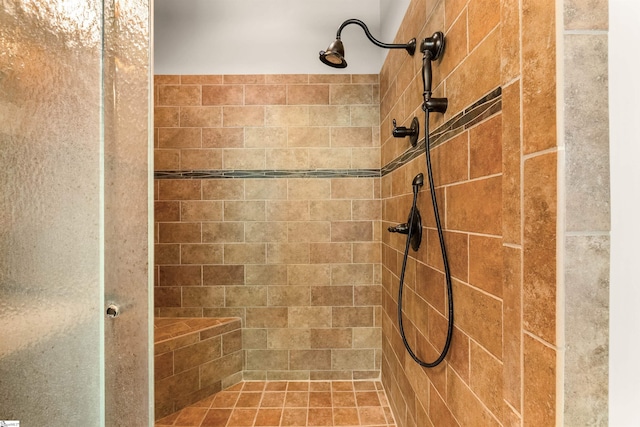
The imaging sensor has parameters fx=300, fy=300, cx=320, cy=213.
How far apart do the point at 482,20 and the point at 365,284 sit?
1.80m

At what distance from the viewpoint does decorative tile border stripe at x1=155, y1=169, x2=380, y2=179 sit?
2285 mm

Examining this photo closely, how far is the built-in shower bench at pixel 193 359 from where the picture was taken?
1.88m

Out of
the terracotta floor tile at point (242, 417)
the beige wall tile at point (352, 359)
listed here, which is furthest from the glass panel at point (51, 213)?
the beige wall tile at point (352, 359)

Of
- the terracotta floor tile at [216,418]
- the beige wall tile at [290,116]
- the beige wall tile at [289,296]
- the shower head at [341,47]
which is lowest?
the terracotta floor tile at [216,418]

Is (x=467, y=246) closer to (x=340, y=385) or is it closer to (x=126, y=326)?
(x=126, y=326)

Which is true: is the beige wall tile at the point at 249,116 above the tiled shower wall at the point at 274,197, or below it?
above

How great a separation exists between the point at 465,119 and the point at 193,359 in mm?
2114

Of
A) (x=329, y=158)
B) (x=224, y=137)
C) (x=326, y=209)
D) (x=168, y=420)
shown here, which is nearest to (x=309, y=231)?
(x=326, y=209)

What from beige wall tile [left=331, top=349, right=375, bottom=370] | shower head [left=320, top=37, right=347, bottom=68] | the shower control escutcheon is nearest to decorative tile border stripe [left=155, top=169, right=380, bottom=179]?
shower head [left=320, top=37, right=347, bottom=68]

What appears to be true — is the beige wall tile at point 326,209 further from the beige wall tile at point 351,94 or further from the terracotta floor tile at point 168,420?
the terracotta floor tile at point 168,420

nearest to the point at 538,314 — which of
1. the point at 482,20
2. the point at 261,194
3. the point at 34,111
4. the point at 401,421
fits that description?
the point at 482,20

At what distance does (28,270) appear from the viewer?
63cm

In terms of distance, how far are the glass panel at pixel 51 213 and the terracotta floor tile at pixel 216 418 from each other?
1317mm

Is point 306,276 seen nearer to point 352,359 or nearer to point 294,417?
point 352,359
